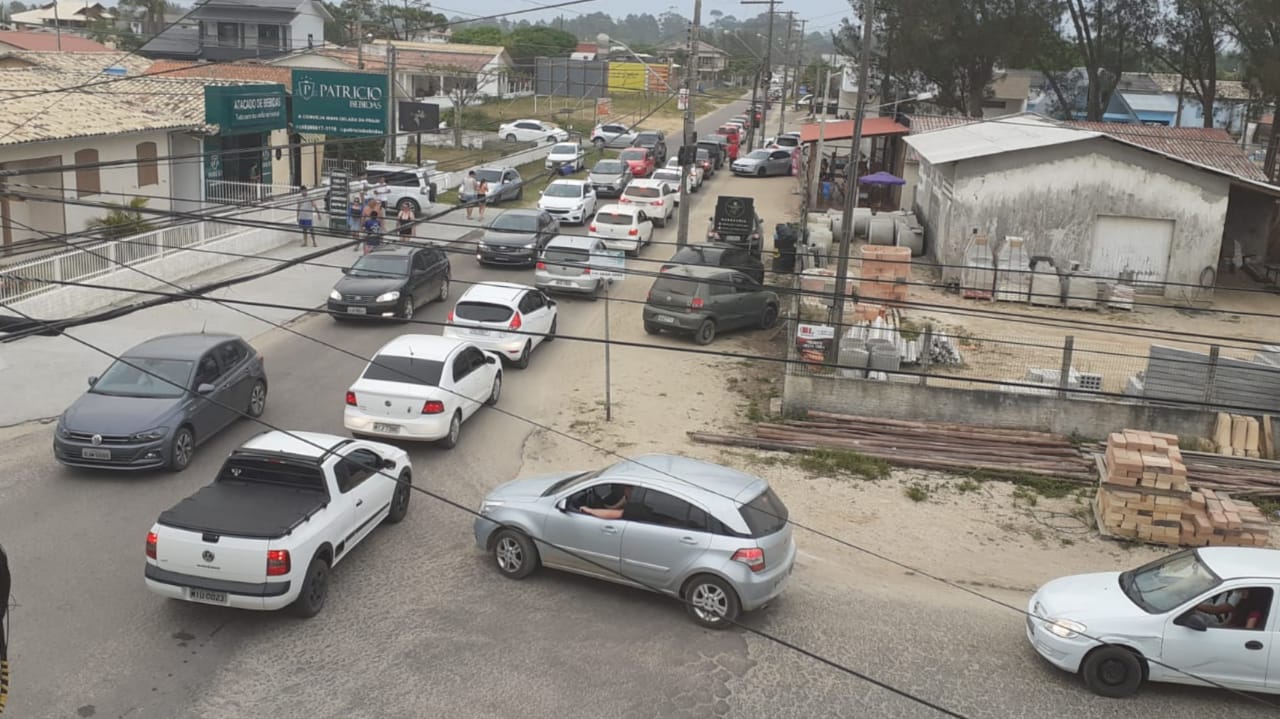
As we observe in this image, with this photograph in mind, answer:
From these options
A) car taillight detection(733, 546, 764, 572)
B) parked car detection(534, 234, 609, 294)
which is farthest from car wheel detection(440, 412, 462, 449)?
parked car detection(534, 234, 609, 294)

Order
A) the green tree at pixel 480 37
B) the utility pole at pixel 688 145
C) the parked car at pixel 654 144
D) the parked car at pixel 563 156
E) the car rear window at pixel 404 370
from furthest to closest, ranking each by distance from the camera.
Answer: the green tree at pixel 480 37 < the parked car at pixel 654 144 < the parked car at pixel 563 156 < the utility pole at pixel 688 145 < the car rear window at pixel 404 370

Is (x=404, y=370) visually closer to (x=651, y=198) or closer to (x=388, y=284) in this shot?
(x=388, y=284)

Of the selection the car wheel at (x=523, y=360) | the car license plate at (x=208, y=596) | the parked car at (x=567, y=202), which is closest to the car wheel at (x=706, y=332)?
the car wheel at (x=523, y=360)

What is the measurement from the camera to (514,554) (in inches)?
470

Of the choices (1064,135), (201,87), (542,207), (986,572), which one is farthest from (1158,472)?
(201,87)

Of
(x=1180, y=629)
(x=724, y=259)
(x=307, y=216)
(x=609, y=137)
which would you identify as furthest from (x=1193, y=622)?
(x=609, y=137)

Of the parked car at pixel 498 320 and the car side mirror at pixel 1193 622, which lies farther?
the parked car at pixel 498 320

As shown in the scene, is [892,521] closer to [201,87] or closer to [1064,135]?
[1064,135]

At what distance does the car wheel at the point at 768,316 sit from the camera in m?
24.0

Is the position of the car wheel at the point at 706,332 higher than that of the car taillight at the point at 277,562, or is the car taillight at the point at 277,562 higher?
the car wheel at the point at 706,332

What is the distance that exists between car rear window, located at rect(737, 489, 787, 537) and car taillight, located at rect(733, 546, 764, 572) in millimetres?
179

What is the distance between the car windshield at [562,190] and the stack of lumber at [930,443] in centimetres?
2044

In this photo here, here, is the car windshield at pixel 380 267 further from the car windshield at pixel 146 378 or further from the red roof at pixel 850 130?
the red roof at pixel 850 130

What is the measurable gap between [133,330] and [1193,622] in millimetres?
18051
